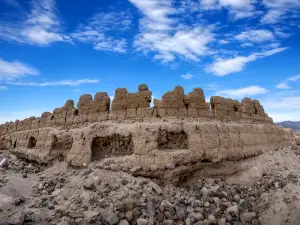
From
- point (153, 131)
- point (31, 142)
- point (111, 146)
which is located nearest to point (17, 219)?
point (111, 146)

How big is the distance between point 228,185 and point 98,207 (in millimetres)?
3698

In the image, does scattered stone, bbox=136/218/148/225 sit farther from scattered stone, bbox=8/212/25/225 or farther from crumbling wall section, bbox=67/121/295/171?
scattered stone, bbox=8/212/25/225

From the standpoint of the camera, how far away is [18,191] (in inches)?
251

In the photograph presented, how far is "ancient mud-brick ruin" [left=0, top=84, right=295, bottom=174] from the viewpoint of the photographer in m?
6.34

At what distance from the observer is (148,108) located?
6934 mm

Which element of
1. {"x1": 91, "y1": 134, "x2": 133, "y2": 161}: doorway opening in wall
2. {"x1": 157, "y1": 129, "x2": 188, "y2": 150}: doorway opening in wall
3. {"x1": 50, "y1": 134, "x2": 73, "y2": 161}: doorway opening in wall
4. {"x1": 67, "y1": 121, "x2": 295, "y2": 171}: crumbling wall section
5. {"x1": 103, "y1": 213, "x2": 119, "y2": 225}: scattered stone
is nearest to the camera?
{"x1": 103, "y1": 213, "x2": 119, "y2": 225}: scattered stone

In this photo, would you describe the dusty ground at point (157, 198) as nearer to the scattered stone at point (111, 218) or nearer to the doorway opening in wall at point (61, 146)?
the scattered stone at point (111, 218)

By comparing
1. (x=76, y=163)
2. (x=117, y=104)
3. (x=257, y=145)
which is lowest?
(x=76, y=163)

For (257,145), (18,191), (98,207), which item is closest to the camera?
(98,207)

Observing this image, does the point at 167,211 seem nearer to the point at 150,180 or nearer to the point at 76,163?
the point at 150,180

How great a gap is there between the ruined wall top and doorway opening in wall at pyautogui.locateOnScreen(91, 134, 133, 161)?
0.65m

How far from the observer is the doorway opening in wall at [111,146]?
681 centimetres

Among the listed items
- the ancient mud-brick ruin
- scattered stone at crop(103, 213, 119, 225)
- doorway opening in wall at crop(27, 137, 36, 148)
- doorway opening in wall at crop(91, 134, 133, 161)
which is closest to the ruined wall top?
the ancient mud-brick ruin

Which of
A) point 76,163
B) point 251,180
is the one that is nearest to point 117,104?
point 76,163
